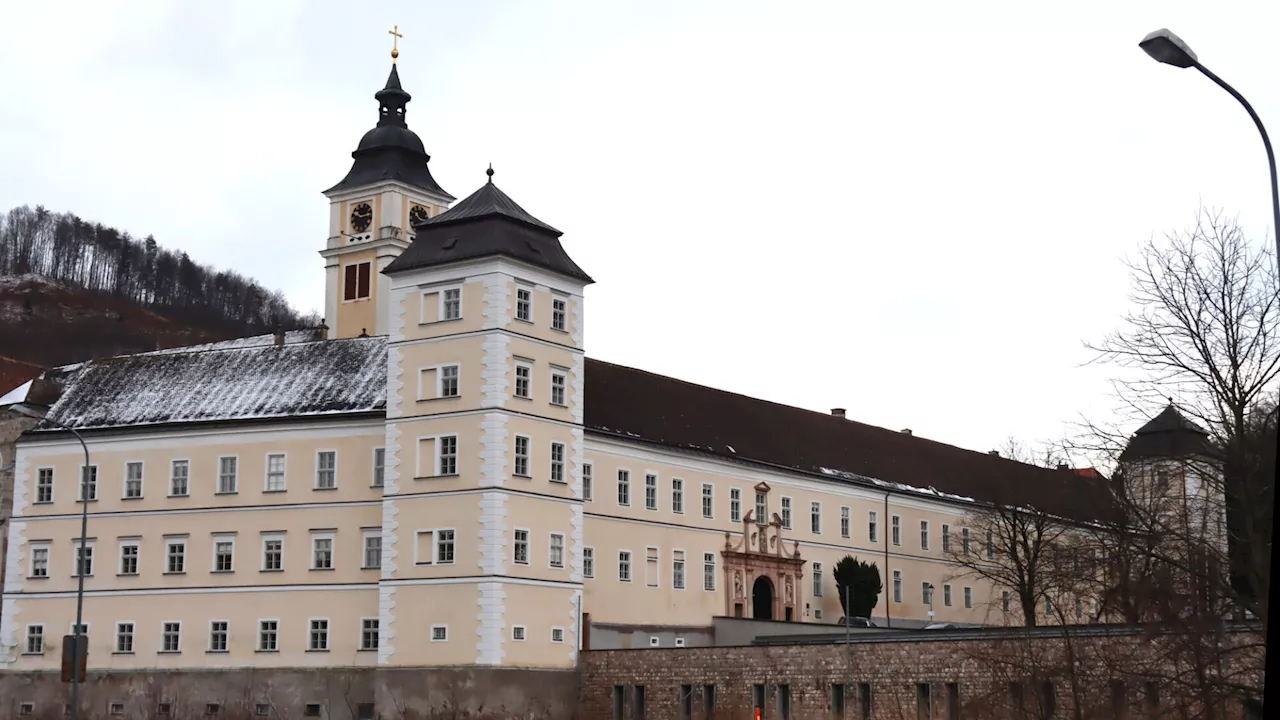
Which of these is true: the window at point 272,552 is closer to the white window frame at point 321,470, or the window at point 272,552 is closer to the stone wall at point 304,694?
the white window frame at point 321,470

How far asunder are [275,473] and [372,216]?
110ft

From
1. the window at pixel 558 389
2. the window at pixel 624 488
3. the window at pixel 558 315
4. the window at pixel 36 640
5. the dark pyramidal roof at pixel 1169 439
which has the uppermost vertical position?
the window at pixel 558 315

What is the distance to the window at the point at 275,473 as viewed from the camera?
6062 centimetres

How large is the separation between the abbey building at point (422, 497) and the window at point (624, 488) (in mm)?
101

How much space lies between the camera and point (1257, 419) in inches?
1131

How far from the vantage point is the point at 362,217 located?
93.1 m

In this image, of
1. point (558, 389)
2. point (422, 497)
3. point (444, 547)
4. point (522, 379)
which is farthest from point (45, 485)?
point (558, 389)

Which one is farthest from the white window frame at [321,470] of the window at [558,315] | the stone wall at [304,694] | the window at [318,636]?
the window at [558,315]

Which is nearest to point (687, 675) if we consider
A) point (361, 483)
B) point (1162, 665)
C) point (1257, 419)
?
point (361, 483)

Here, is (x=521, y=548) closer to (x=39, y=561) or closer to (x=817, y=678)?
(x=817, y=678)

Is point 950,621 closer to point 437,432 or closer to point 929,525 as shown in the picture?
point 929,525

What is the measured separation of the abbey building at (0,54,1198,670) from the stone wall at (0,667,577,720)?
1.78ft

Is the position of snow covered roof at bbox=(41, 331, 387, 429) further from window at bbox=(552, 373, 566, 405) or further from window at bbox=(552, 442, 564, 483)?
window at bbox=(552, 442, 564, 483)

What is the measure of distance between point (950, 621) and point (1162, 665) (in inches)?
1983
